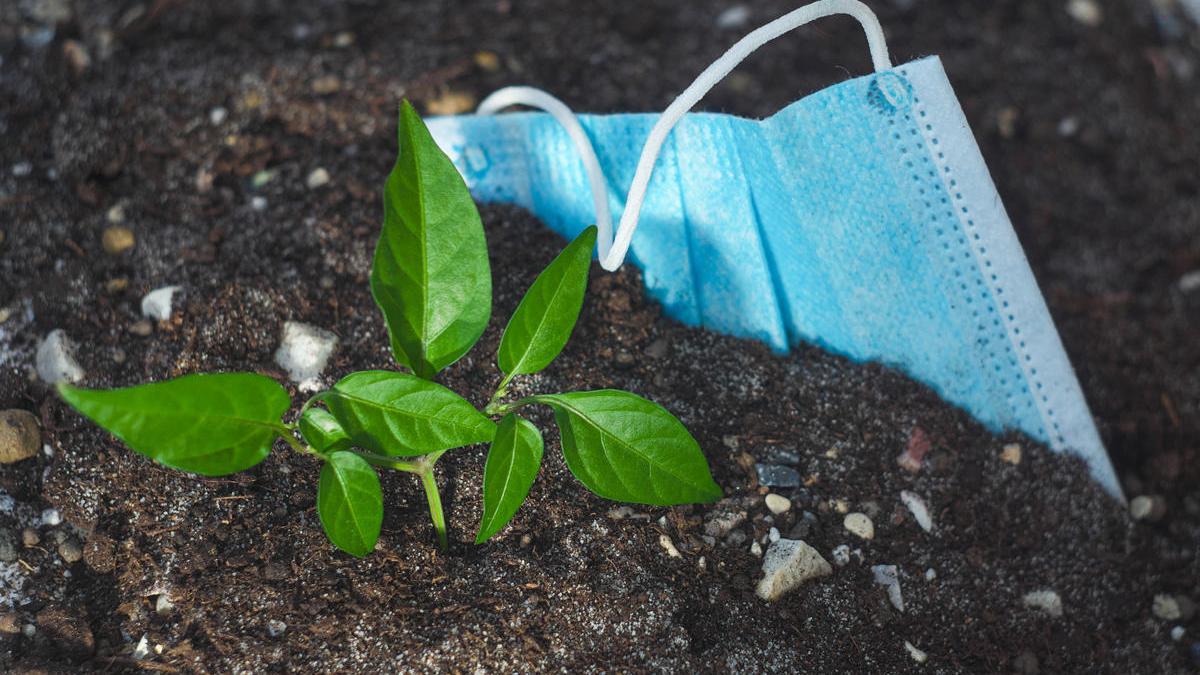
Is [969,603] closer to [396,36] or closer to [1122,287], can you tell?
[1122,287]

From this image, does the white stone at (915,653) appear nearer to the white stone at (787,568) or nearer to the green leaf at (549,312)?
the white stone at (787,568)

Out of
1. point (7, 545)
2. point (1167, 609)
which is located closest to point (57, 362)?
point (7, 545)

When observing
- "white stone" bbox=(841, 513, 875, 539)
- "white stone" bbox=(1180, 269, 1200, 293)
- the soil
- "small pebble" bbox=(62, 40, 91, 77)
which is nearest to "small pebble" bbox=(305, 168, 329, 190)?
the soil

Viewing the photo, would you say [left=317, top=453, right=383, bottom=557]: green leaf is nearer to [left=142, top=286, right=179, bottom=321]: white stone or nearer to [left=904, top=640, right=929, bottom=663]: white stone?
[left=142, top=286, right=179, bottom=321]: white stone

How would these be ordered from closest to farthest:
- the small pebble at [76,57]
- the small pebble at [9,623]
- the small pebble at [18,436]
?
the small pebble at [9,623], the small pebble at [18,436], the small pebble at [76,57]

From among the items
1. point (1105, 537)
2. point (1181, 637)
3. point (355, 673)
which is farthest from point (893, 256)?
point (355, 673)

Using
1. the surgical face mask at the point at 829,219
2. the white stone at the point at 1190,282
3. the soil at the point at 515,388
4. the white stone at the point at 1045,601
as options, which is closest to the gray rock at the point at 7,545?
the soil at the point at 515,388

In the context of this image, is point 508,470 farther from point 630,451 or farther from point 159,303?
point 159,303
